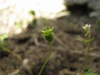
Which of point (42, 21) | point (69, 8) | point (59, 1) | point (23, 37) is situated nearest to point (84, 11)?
point (69, 8)

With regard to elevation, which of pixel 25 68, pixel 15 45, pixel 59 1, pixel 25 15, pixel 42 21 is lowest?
pixel 25 68

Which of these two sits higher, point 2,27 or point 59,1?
point 59,1

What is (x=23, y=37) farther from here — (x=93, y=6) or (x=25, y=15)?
(x=93, y=6)

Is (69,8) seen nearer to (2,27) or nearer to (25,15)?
(25,15)

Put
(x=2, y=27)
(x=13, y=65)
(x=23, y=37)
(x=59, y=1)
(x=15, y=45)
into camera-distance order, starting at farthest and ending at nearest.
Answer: (x=59, y=1) → (x=2, y=27) → (x=23, y=37) → (x=15, y=45) → (x=13, y=65)

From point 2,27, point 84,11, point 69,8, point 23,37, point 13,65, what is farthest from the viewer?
point 69,8

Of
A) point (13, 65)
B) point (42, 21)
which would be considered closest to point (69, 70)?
point (13, 65)

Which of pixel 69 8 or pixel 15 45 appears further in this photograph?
pixel 69 8
